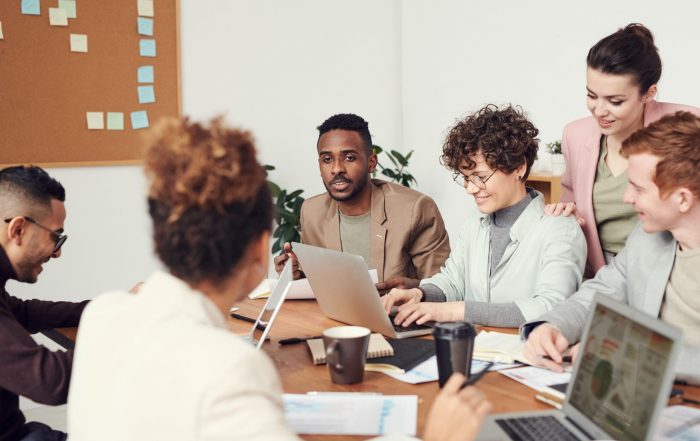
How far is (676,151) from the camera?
155 cm

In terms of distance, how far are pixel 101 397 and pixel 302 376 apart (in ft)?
2.18

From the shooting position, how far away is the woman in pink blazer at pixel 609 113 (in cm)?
211

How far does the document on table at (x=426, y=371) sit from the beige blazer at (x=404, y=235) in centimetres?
112

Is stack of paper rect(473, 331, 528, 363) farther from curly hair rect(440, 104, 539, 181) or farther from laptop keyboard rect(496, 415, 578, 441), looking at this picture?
curly hair rect(440, 104, 539, 181)

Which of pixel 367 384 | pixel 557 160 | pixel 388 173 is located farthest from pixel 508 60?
pixel 367 384

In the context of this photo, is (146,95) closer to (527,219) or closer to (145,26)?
(145,26)

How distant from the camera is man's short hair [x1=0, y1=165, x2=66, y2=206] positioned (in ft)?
5.89

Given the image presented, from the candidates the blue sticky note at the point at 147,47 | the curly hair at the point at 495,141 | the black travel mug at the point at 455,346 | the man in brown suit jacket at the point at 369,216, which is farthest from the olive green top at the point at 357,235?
the blue sticky note at the point at 147,47

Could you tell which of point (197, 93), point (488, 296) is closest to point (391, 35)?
point (197, 93)

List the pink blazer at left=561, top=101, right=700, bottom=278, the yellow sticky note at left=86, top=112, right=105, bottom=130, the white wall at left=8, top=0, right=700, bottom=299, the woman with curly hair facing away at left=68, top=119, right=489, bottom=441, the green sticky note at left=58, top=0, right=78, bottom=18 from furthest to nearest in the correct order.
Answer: the yellow sticky note at left=86, top=112, right=105, bottom=130
the green sticky note at left=58, top=0, right=78, bottom=18
the white wall at left=8, top=0, right=700, bottom=299
the pink blazer at left=561, top=101, right=700, bottom=278
the woman with curly hair facing away at left=68, top=119, right=489, bottom=441

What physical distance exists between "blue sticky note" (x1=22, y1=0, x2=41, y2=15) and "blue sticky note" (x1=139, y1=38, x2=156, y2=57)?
53 centimetres

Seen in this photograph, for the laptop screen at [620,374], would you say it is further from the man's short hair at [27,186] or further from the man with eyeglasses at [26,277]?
the man's short hair at [27,186]

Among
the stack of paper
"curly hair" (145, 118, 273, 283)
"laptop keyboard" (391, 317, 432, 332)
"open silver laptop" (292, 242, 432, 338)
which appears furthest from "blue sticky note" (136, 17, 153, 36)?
"curly hair" (145, 118, 273, 283)

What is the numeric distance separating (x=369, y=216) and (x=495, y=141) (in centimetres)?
81
